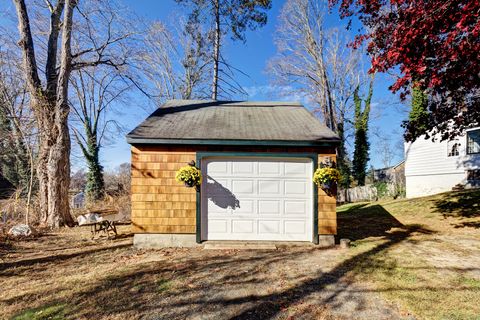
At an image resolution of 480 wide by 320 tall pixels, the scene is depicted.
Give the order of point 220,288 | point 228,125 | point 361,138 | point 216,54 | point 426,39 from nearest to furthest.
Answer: point 220,288
point 426,39
point 228,125
point 216,54
point 361,138

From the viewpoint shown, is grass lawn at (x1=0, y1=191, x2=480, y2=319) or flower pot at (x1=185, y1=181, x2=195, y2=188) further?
flower pot at (x1=185, y1=181, x2=195, y2=188)

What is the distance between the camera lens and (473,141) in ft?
45.6

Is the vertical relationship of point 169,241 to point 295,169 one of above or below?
below

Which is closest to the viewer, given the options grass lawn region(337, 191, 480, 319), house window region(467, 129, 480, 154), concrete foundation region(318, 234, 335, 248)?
grass lawn region(337, 191, 480, 319)

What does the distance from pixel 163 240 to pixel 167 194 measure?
1.13 meters

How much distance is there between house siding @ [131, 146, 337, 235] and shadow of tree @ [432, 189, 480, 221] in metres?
6.03

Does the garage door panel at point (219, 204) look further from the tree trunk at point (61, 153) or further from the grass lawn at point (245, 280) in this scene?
the tree trunk at point (61, 153)

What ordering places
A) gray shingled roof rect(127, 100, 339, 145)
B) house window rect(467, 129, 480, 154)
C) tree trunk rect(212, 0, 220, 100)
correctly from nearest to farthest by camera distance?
gray shingled roof rect(127, 100, 339, 145) → house window rect(467, 129, 480, 154) → tree trunk rect(212, 0, 220, 100)

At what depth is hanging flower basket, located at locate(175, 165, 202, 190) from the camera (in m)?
5.45

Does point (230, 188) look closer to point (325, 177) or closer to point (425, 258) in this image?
point (325, 177)

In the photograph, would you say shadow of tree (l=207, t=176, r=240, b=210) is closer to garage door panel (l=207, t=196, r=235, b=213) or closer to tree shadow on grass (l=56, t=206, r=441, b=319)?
garage door panel (l=207, t=196, r=235, b=213)

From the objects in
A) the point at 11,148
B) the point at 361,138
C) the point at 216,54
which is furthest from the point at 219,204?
the point at 361,138

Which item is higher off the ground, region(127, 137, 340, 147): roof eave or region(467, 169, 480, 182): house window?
region(127, 137, 340, 147): roof eave

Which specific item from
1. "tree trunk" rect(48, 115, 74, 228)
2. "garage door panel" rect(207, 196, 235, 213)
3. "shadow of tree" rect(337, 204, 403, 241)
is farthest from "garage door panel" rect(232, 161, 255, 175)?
"tree trunk" rect(48, 115, 74, 228)
